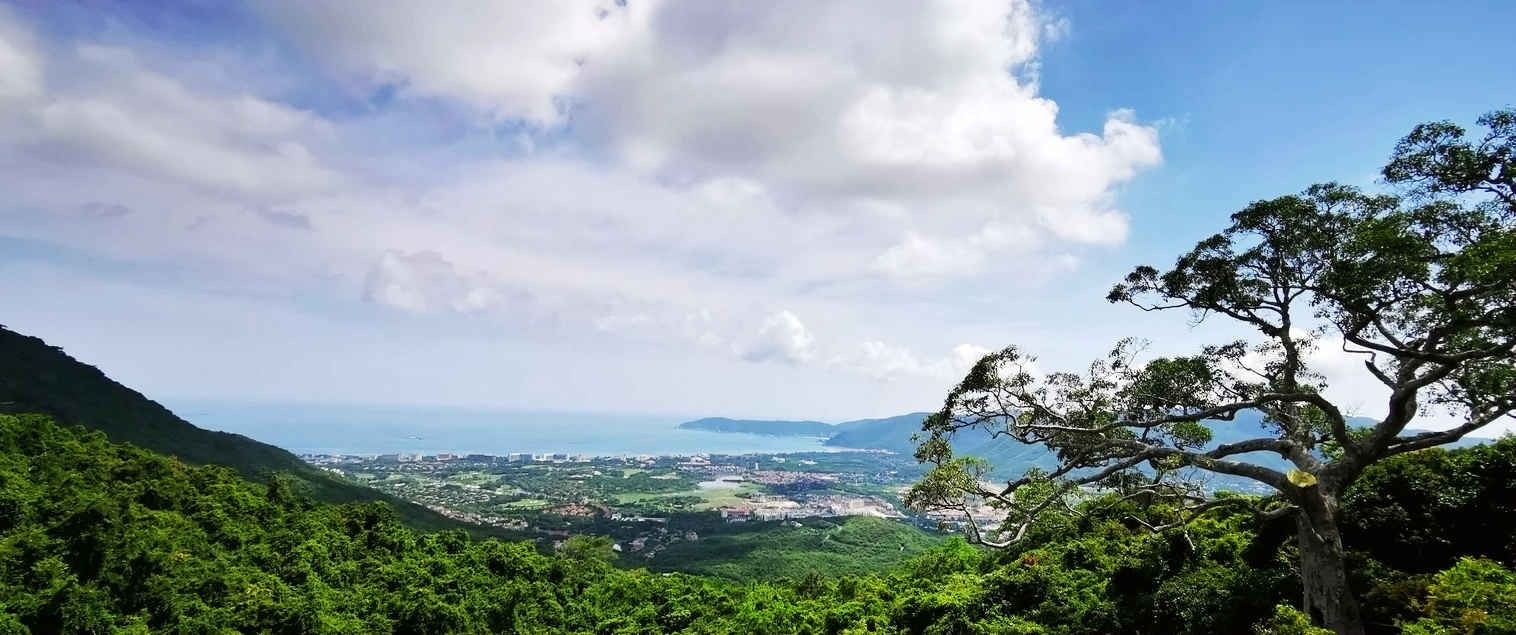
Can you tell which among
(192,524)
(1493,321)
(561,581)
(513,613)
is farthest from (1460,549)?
(192,524)

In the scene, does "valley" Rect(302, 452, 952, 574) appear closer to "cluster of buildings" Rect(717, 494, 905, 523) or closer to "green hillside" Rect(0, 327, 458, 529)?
"cluster of buildings" Rect(717, 494, 905, 523)

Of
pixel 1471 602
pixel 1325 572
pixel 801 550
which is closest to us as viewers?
pixel 1471 602

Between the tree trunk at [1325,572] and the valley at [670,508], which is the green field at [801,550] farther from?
the tree trunk at [1325,572]

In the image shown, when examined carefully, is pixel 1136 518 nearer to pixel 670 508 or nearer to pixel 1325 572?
pixel 1325 572

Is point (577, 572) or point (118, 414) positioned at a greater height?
point (118, 414)

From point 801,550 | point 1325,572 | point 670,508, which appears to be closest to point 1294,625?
point 1325,572

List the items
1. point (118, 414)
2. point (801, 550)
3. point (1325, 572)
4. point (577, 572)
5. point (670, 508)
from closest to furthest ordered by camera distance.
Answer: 1. point (1325, 572)
2. point (577, 572)
3. point (118, 414)
4. point (801, 550)
5. point (670, 508)

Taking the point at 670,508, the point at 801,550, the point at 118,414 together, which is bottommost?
the point at 670,508
